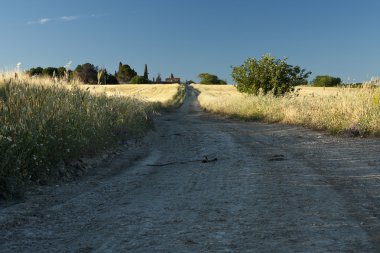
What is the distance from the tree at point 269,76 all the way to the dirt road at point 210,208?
2094 cm

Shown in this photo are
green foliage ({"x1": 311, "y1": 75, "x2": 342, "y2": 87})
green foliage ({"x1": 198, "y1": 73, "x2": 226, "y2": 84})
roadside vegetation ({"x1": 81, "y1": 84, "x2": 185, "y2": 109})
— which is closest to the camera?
roadside vegetation ({"x1": 81, "y1": 84, "x2": 185, "y2": 109})

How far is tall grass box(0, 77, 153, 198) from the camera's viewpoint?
5.60 m

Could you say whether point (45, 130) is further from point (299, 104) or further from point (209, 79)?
point (209, 79)

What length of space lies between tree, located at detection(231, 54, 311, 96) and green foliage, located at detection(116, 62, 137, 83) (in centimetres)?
8862

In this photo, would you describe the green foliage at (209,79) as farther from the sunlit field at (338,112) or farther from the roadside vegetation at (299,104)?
the sunlit field at (338,112)

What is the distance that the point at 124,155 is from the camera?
9.41 m

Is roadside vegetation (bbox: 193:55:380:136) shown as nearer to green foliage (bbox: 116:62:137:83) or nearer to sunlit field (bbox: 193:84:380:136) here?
sunlit field (bbox: 193:84:380:136)

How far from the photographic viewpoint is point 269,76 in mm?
29422

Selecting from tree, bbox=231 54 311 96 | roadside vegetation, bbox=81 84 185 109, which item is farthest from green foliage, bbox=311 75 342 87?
tree, bbox=231 54 311 96

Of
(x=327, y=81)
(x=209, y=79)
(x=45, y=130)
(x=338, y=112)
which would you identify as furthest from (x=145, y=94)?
(x=209, y=79)

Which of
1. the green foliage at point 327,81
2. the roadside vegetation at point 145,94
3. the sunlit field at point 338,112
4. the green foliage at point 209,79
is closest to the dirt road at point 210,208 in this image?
the sunlit field at point 338,112

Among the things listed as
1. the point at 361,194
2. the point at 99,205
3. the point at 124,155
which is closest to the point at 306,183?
the point at 361,194

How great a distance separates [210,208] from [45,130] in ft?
11.7

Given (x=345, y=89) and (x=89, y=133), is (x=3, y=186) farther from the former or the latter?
(x=345, y=89)
